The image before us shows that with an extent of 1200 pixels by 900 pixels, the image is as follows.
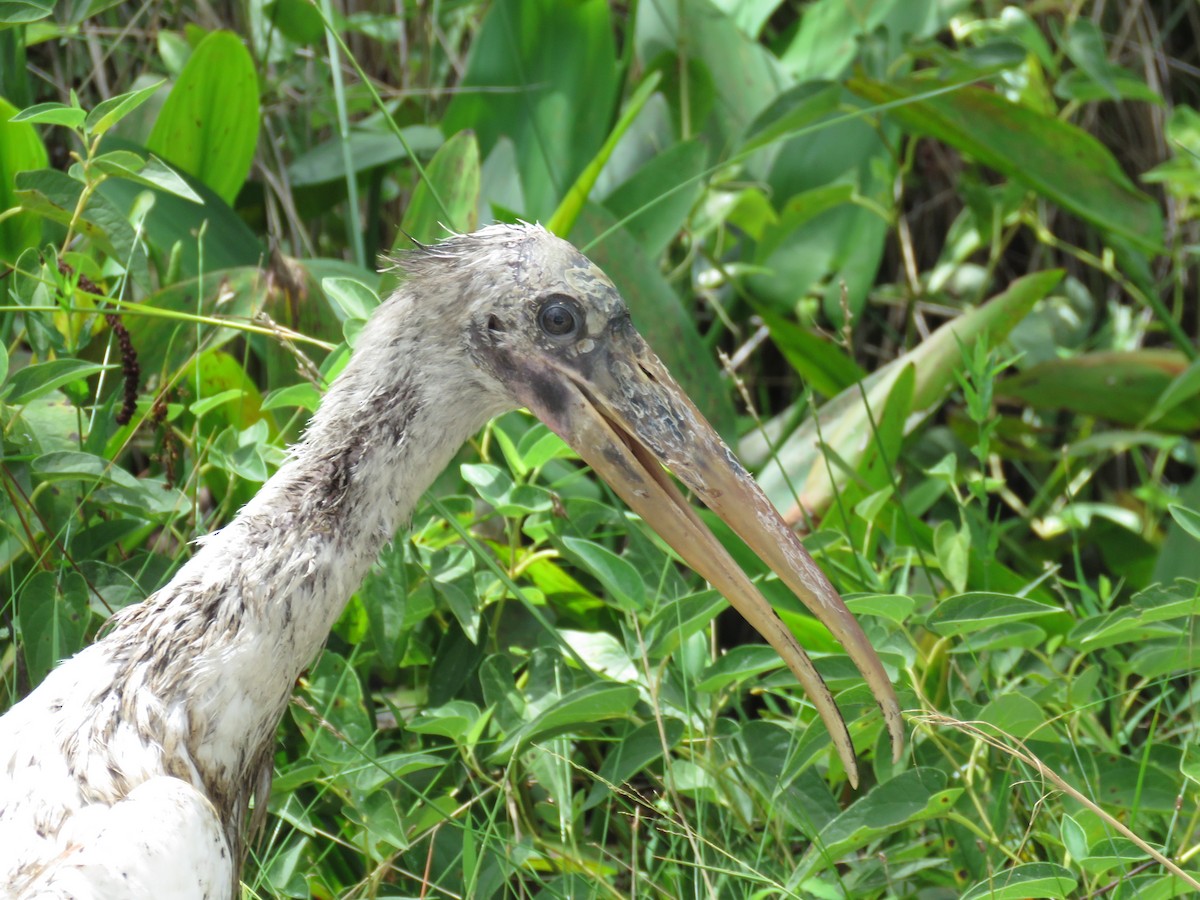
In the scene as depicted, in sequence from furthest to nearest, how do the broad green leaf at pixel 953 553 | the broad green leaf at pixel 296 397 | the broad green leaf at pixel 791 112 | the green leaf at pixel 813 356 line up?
the green leaf at pixel 813 356, the broad green leaf at pixel 791 112, the broad green leaf at pixel 953 553, the broad green leaf at pixel 296 397

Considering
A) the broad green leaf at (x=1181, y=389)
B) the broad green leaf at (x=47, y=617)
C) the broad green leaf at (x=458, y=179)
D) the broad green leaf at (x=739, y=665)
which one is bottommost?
the broad green leaf at (x=1181, y=389)

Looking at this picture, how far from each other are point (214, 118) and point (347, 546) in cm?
151

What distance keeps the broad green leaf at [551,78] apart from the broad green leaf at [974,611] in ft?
5.49

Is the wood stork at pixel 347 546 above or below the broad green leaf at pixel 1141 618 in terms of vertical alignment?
above

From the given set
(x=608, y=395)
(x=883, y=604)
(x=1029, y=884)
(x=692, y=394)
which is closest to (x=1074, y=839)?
(x=1029, y=884)

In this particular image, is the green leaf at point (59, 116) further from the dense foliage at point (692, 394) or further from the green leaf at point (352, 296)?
the green leaf at point (352, 296)

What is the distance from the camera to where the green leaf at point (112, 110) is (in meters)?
1.85

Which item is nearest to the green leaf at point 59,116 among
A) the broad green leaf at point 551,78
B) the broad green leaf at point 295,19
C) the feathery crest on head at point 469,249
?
the feathery crest on head at point 469,249

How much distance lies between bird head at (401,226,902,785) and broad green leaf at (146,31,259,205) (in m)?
1.26

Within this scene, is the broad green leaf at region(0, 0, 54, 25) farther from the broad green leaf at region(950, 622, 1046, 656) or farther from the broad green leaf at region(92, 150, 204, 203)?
the broad green leaf at region(950, 622, 1046, 656)

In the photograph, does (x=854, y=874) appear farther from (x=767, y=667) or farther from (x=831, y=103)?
(x=831, y=103)

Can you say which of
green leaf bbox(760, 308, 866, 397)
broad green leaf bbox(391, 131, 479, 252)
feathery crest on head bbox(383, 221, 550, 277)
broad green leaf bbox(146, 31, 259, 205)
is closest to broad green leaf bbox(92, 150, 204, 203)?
feathery crest on head bbox(383, 221, 550, 277)

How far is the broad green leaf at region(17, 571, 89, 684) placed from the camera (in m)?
1.95

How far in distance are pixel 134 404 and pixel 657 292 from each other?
118 centimetres
